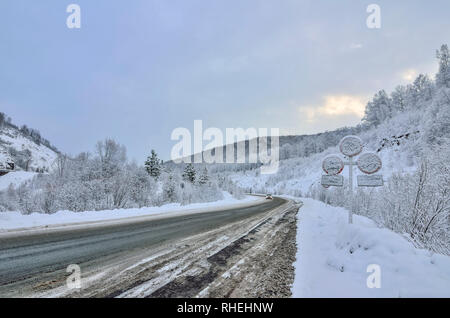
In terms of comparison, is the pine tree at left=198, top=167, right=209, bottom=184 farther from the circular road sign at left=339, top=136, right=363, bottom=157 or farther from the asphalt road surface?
the circular road sign at left=339, top=136, right=363, bottom=157

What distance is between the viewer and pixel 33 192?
1619 centimetres

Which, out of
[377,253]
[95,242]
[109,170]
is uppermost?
[109,170]

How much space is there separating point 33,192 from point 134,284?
745 inches

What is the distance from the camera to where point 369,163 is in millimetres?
7031

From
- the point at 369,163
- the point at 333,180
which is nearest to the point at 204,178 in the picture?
the point at 333,180

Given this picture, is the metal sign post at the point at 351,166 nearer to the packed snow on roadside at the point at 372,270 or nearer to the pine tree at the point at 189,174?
the packed snow on roadside at the point at 372,270

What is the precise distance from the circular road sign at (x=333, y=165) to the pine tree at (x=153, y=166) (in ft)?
121

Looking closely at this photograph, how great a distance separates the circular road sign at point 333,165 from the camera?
7668mm

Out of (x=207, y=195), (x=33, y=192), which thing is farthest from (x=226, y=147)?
(x=33, y=192)

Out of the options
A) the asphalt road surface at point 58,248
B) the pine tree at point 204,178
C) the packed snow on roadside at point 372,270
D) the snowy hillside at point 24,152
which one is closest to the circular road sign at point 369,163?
the packed snow on roadside at point 372,270

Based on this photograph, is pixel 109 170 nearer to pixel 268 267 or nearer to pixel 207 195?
pixel 207 195
